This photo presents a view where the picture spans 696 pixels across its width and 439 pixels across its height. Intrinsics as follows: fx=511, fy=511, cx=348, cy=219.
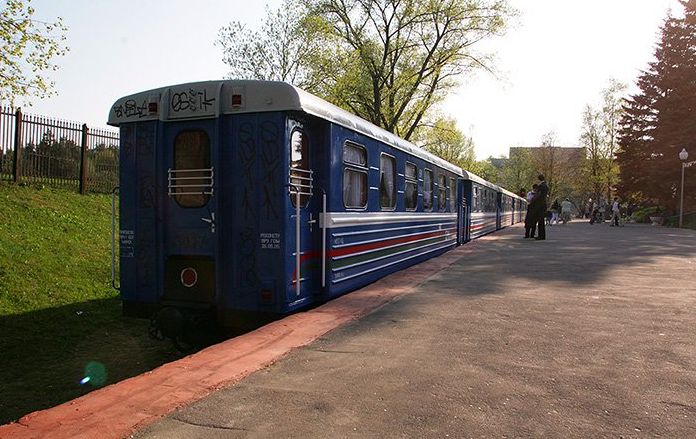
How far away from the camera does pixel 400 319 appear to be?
18.6 ft

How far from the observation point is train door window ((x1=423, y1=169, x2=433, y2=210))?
443 inches

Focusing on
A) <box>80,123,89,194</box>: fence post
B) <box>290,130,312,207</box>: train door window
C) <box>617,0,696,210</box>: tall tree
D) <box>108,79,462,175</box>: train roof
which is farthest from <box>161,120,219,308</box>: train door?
<box>617,0,696,210</box>: tall tree

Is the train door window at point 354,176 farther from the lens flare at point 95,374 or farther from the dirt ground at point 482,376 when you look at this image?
the lens flare at point 95,374

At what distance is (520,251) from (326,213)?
8.47m

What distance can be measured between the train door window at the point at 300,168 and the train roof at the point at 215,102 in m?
0.35

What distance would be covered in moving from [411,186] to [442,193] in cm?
331

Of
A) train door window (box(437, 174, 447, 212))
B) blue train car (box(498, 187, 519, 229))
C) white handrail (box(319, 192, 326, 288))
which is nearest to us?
white handrail (box(319, 192, 326, 288))

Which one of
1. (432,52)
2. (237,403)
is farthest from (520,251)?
(432,52)

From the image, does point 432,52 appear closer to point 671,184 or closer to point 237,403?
point 671,184

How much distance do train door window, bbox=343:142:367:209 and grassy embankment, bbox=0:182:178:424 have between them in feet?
10.7

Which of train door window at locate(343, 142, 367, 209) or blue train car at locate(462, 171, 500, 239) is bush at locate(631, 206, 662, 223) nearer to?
blue train car at locate(462, 171, 500, 239)

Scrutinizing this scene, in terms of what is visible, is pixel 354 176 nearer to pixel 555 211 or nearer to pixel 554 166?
pixel 555 211

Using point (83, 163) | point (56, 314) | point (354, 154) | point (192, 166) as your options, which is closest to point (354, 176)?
point (354, 154)

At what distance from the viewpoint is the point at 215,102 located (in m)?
5.71
